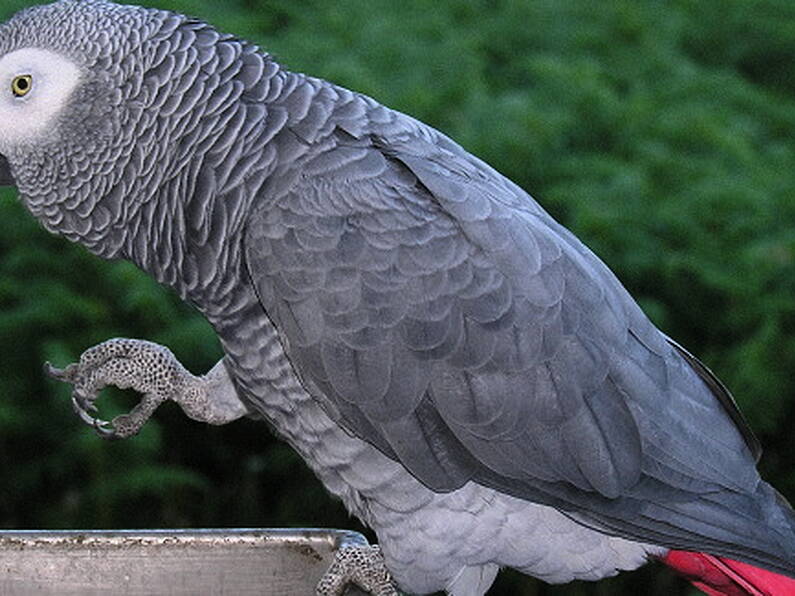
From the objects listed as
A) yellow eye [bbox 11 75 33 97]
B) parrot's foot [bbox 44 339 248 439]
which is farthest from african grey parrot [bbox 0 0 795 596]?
parrot's foot [bbox 44 339 248 439]

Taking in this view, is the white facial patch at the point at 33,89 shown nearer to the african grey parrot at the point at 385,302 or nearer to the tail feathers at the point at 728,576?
the african grey parrot at the point at 385,302

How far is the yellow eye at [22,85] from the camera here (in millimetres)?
1350

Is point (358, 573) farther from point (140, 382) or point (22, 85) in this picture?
point (22, 85)

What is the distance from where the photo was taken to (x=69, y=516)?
2254mm

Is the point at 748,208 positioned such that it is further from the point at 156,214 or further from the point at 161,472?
the point at 156,214

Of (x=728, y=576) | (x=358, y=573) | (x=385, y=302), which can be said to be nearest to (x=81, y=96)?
(x=385, y=302)

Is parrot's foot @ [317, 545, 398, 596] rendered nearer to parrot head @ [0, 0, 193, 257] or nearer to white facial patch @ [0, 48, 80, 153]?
parrot head @ [0, 0, 193, 257]

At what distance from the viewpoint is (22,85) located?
1352 mm

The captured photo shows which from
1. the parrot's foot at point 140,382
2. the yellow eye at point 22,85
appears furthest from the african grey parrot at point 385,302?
the parrot's foot at point 140,382

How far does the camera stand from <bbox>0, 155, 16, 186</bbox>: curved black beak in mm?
1427

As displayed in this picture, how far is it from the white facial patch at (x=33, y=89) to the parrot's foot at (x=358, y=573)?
Answer: 54 centimetres

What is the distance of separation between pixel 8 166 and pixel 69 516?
0.97 meters

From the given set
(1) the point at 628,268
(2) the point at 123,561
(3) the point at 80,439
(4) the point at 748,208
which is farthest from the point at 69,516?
(4) the point at 748,208

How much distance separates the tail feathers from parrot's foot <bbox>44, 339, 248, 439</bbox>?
1.74 feet
